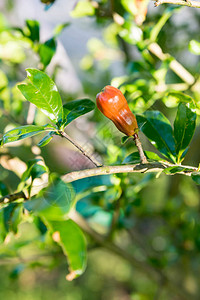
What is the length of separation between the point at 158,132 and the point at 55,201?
22cm

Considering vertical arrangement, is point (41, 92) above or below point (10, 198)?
above

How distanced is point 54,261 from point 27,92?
0.55 m

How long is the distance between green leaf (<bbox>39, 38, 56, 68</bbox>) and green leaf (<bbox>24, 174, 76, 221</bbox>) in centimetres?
35

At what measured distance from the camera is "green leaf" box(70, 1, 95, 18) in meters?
0.69

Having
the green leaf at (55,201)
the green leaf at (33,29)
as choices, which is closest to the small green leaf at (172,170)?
the green leaf at (55,201)

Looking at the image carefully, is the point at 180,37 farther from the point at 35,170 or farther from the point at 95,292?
the point at 95,292

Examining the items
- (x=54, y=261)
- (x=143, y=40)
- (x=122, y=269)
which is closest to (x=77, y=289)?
(x=122, y=269)

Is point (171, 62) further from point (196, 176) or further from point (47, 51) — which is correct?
point (196, 176)

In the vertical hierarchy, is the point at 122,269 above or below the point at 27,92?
below

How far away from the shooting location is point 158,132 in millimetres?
450

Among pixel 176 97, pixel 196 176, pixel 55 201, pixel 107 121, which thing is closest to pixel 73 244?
pixel 55 201

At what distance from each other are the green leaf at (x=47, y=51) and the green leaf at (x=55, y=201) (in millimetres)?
351

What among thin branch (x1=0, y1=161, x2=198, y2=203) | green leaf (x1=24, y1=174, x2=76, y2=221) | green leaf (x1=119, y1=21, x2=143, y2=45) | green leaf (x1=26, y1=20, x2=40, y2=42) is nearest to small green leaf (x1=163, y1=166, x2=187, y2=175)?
thin branch (x1=0, y1=161, x2=198, y2=203)

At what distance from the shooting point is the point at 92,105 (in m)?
0.43
